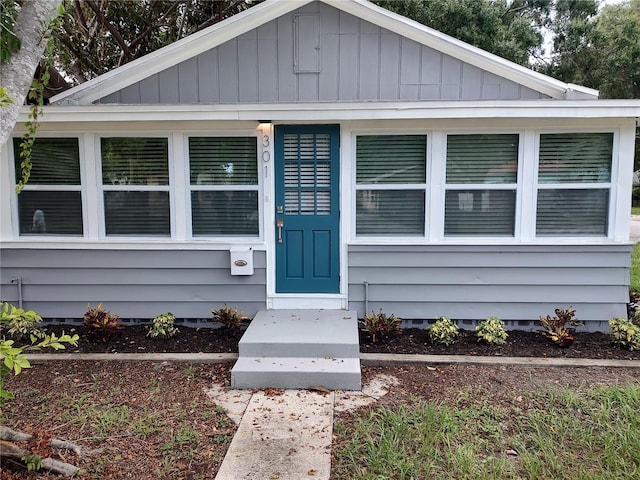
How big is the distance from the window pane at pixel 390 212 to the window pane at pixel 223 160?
1.21 metres

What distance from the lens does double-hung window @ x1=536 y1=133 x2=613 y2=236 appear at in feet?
14.8

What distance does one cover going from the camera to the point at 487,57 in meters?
4.46

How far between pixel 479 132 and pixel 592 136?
3.75ft

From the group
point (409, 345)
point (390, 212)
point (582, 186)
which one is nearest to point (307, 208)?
point (390, 212)

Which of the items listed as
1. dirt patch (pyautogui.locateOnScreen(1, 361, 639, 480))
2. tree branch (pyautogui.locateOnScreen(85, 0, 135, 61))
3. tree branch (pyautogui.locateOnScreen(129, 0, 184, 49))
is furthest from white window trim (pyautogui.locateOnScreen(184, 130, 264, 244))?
tree branch (pyautogui.locateOnScreen(129, 0, 184, 49))

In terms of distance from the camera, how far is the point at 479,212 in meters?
4.66

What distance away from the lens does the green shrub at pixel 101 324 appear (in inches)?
171

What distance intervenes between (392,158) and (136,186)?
2.78 m

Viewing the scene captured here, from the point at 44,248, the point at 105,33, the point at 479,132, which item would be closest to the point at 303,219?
the point at 479,132

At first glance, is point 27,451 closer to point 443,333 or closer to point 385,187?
point 443,333

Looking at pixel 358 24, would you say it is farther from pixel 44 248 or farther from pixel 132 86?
pixel 44 248

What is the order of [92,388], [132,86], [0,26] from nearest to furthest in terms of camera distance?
[0,26] < [92,388] < [132,86]

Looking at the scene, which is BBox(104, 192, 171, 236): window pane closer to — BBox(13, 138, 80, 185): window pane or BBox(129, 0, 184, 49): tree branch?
BBox(13, 138, 80, 185): window pane

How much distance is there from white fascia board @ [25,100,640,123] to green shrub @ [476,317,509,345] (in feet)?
6.66
